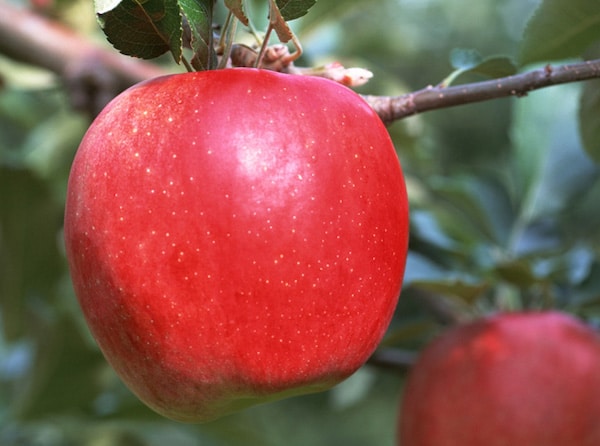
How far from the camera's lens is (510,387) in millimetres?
899

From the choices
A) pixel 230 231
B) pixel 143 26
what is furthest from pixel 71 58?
pixel 230 231

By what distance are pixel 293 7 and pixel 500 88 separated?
5.8 inches

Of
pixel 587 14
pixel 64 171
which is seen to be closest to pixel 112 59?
pixel 64 171

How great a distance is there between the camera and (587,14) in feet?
2.31

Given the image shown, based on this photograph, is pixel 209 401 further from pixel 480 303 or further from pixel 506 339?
pixel 480 303

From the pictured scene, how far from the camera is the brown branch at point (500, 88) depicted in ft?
1.94

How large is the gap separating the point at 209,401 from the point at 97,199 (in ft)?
0.48

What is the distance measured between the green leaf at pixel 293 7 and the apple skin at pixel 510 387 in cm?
49

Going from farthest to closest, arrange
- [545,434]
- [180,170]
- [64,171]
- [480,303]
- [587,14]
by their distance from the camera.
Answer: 1. [64,171]
2. [480,303]
3. [545,434]
4. [587,14]
5. [180,170]

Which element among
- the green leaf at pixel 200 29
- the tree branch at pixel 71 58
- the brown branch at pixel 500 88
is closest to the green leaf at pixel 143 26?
the green leaf at pixel 200 29

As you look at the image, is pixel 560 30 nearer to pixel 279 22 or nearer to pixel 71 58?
pixel 279 22

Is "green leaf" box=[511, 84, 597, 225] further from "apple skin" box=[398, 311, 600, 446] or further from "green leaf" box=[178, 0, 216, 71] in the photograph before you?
"green leaf" box=[178, 0, 216, 71]

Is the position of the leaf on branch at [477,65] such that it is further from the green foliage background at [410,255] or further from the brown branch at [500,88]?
the green foliage background at [410,255]

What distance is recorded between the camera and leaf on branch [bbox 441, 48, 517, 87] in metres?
0.65
